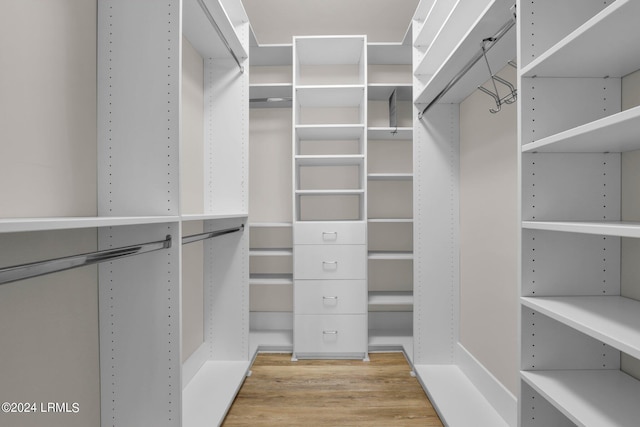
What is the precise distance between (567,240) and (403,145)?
1968 millimetres

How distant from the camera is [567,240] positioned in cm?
108

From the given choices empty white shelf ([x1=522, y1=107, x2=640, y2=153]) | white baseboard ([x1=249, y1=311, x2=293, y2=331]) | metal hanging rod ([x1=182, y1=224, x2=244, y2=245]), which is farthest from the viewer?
white baseboard ([x1=249, y1=311, x2=293, y2=331])

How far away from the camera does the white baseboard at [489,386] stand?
168 cm

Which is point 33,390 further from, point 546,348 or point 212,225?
point 546,348

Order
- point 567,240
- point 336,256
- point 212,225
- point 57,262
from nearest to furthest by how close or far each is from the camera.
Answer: point 57,262
point 567,240
point 212,225
point 336,256

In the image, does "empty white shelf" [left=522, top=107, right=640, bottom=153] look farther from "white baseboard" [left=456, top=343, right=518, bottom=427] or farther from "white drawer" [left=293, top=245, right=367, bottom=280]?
"white drawer" [left=293, top=245, right=367, bottom=280]

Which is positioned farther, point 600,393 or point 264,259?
point 264,259

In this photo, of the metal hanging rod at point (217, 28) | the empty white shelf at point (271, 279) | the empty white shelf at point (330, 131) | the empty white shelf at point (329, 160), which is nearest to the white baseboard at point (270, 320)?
the empty white shelf at point (271, 279)

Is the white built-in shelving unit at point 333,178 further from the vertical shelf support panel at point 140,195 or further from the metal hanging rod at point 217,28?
the vertical shelf support panel at point 140,195

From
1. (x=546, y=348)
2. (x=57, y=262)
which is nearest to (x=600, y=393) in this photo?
(x=546, y=348)

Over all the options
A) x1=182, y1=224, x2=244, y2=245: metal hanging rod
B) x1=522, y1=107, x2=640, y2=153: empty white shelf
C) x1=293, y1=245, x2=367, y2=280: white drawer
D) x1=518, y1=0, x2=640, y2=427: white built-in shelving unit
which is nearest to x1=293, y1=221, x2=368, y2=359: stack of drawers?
x1=293, y1=245, x2=367, y2=280: white drawer

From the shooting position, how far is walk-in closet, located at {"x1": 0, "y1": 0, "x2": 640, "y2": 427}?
0.95m

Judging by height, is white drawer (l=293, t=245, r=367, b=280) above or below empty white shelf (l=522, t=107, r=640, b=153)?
below

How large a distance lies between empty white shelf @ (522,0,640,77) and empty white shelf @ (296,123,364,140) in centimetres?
151
